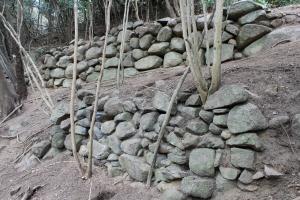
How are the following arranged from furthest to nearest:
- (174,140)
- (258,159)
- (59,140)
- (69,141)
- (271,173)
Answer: (59,140)
(69,141)
(174,140)
(258,159)
(271,173)

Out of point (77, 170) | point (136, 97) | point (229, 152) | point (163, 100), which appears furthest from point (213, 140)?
point (77, 170)

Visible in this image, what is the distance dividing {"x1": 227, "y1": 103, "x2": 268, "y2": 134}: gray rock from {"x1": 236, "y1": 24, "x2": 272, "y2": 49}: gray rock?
5.70 feet

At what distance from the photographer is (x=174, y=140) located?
107 inches

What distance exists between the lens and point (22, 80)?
6.46m

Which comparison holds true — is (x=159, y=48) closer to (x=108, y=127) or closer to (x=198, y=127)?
(x=108, y=127)

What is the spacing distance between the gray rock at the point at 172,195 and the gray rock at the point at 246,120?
61 centimetres

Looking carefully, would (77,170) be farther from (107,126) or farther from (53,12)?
(53,12)


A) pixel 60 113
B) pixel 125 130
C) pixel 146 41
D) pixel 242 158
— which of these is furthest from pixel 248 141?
pixel 146 41

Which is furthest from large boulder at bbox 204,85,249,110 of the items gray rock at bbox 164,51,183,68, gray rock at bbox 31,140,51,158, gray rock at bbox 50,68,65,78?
gray rock at bbox 50,68,65,78

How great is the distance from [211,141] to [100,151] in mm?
1340

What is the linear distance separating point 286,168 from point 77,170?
2061 millimetres

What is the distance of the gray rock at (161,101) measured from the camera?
2934 mm

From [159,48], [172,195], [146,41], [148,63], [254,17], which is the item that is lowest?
[172,195]

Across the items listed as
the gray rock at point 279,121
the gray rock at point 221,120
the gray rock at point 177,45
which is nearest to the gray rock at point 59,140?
the gray rock at point 177,45
